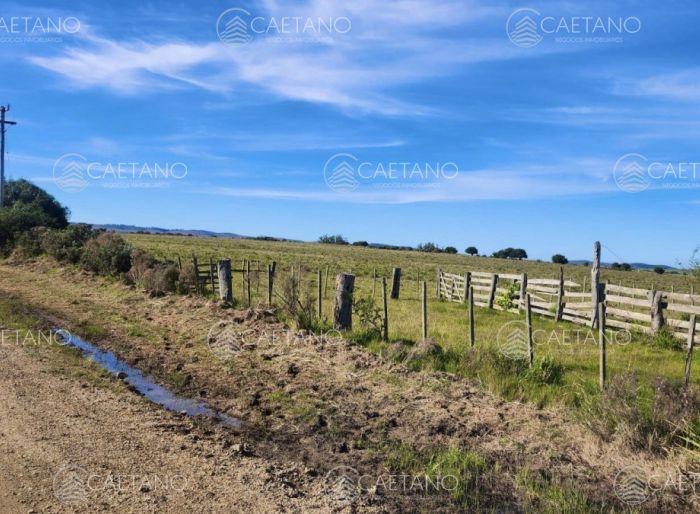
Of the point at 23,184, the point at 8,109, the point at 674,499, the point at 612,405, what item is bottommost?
the point at 674,499

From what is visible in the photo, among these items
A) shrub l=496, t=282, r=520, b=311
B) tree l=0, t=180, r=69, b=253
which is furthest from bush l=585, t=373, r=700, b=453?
tree l=0, t=180, r=69, b=253

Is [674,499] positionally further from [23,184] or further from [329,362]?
[23,184]

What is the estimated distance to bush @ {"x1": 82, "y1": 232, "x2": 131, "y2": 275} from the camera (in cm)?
2112

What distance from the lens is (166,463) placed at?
17.9 ft

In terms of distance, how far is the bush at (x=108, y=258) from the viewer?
21125 millimetres

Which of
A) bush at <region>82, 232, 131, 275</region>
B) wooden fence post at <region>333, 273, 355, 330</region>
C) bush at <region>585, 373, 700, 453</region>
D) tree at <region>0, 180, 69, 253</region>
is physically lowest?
bush at <region>585, 373, 700, 453</region>

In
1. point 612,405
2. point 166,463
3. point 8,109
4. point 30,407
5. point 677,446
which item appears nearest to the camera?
point 166,463

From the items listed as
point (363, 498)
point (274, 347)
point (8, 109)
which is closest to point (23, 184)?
point (8, 109)

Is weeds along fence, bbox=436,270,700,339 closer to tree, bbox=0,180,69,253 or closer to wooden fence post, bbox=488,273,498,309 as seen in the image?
wooden fence post, bbox=488,273,498,309

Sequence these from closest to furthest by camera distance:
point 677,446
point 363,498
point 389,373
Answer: point 363,498 → point 677,446 → point 389,373

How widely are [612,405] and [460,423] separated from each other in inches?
70.4

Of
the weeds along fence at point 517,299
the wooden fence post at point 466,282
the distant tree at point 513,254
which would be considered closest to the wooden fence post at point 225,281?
the weeds along fence at point 517,299

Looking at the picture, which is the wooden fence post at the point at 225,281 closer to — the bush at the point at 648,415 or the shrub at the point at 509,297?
the shrub at the point at 509,297

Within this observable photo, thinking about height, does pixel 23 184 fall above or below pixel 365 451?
above
